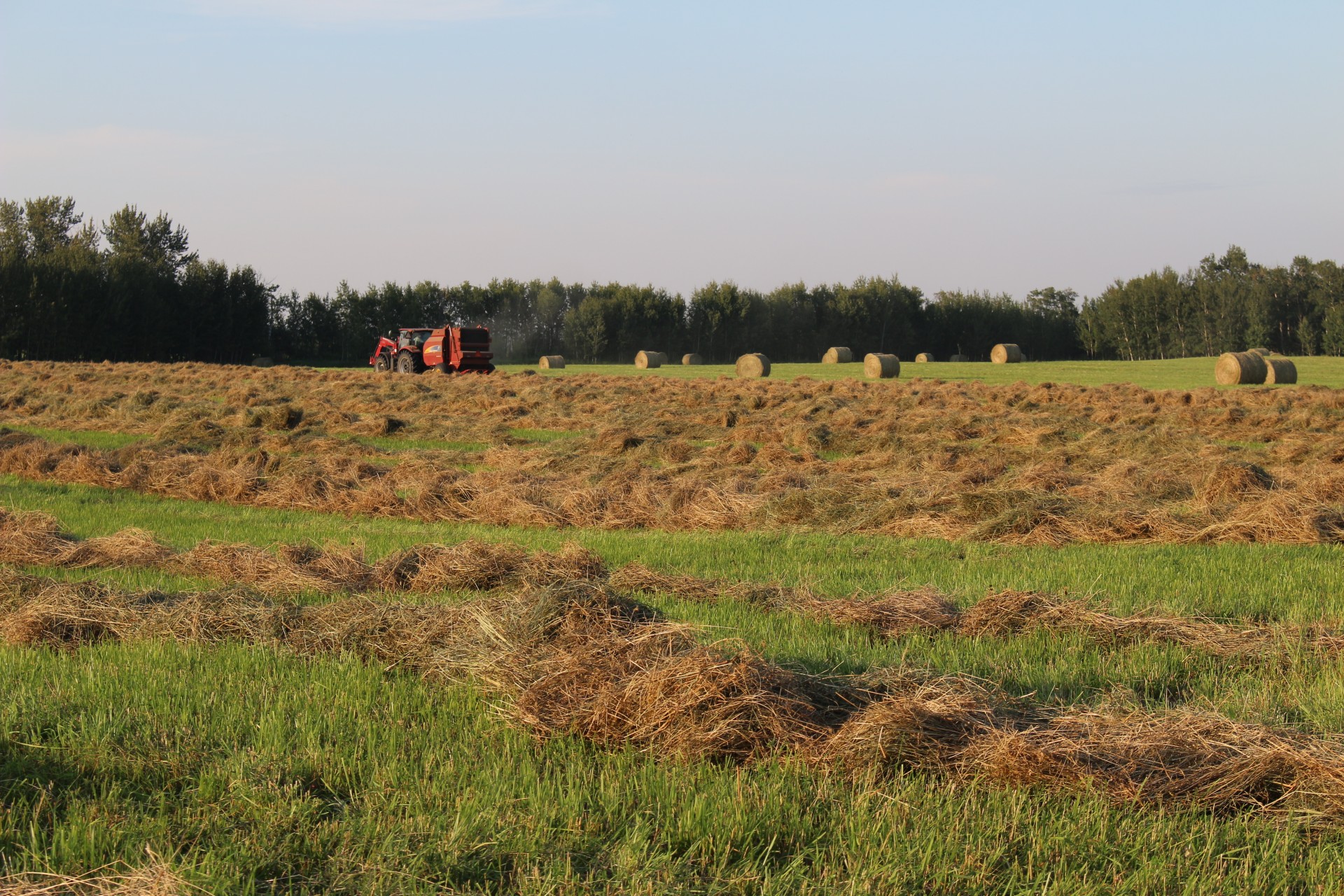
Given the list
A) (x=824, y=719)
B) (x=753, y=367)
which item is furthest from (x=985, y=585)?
(x=753, y=367)

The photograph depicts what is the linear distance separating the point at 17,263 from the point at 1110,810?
239ft

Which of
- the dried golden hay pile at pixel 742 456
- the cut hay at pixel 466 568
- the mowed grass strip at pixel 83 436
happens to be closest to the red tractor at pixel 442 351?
the dried golden hay pile at pixel 742 456

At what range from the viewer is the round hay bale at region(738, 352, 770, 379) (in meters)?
52.4

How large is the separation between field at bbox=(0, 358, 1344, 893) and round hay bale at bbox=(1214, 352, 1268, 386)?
99.8 ft

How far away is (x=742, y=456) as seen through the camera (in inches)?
731

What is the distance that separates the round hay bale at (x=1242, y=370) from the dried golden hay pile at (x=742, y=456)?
29.0ft

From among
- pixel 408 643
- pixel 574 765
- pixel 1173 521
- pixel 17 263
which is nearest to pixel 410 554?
pixel 408 643

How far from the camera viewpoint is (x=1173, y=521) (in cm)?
1155

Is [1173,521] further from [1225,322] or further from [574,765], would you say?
[1225,322]

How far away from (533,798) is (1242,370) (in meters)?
44.0

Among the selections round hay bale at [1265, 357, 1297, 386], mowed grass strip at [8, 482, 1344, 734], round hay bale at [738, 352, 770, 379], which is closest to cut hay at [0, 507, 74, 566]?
mowed grass strip at [8, 482, 1344, 734]

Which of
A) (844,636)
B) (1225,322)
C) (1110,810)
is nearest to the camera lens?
(1110,810)

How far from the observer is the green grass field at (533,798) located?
3814 millimetres

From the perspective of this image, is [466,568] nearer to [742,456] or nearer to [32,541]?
[32,541]
